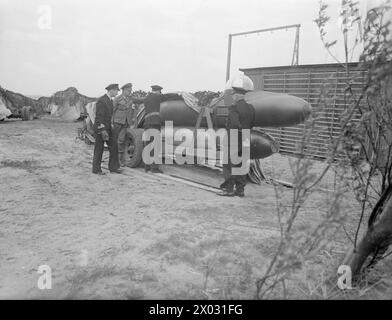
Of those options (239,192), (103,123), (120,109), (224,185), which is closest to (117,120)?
(120,109)

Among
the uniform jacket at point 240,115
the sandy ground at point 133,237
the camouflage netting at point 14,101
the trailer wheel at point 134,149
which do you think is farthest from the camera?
the camouflage netting at point 14,101

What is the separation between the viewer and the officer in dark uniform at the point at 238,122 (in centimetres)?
554

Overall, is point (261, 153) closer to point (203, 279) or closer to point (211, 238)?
point (211, 238)

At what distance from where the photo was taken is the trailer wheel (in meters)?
7.59

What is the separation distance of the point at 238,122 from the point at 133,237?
2714mm

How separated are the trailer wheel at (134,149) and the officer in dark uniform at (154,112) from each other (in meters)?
0.30

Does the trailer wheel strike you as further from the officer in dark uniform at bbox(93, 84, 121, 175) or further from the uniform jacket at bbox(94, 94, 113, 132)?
the uniform jacket at bbox(94, 94, 113, 132)

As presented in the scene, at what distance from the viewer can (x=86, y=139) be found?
11.1 m

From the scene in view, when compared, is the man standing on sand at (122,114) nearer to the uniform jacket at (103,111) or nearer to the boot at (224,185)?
the uniform jacket at (103,111)

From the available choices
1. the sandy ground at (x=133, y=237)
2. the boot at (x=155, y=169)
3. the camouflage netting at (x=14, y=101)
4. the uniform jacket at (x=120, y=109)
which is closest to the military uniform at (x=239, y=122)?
the sandy ground at (x=133, y=237)

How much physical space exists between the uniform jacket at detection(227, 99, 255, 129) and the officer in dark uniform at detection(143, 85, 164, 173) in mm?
2279

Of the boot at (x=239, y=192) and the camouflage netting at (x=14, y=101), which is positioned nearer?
the boot at (x=239, y=192)

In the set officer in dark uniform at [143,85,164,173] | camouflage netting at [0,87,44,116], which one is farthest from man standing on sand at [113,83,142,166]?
camouflage netting at [0,87,44,116]
